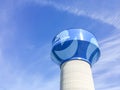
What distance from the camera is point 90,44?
81.6ft

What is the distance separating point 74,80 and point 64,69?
208 cm

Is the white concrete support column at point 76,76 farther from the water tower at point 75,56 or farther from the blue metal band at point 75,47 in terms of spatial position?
the blue metal band at point 75,47

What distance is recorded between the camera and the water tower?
2350cm

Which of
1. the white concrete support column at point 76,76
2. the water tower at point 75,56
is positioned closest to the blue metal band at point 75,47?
the water tower at point 75,56

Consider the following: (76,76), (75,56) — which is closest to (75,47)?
(75,56)

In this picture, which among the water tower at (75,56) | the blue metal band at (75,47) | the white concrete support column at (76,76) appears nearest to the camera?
the white concrete support column at (76,76)

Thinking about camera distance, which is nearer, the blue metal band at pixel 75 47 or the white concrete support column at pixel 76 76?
the white concrete support column at pixel 76 76

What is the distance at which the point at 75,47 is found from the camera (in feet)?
80.0

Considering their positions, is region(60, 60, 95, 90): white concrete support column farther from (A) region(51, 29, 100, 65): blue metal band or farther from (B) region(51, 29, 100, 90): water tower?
(A) region(51, 29, 100, 65): blue metal band

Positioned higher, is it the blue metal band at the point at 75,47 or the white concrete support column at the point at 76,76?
the blue metal band at the point at 75,47

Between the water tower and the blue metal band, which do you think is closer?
the water tower

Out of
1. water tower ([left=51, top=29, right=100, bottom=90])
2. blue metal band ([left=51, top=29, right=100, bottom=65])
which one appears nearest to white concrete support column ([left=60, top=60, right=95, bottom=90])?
water tower ([left=51, top=29, right=100, bottom=90])

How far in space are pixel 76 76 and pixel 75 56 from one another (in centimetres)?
236

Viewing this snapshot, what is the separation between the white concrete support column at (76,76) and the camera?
912 inches
